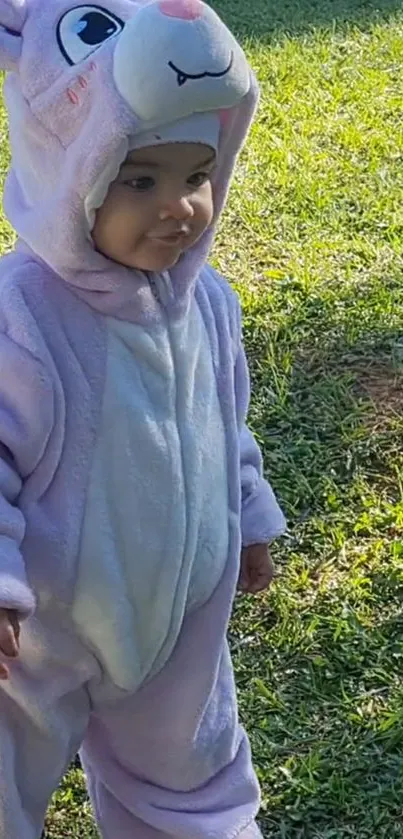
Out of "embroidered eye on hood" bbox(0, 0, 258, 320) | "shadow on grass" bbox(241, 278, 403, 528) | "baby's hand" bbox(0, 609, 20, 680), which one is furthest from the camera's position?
"shadow on grass" bbox(241, 278, 403, 528)

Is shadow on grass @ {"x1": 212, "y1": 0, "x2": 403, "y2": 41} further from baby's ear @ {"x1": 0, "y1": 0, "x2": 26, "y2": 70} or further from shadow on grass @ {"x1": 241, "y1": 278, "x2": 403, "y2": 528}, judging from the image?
baby's ear @ {"x1": 0, "y1": 0, "x2": 26, "y2": 70}

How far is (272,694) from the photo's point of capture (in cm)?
226

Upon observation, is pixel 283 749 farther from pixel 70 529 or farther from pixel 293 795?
pixel 70 529

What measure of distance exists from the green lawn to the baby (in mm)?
438

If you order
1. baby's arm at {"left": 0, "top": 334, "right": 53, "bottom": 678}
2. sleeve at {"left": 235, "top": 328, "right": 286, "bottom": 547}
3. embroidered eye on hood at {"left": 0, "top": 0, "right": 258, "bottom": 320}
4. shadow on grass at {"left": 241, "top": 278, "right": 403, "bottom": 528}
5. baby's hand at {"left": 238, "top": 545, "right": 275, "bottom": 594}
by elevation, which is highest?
embroidered eye on hood at {"left": 0, "top": 0, "right": 258, "bottom": 320}

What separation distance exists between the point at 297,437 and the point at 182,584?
1.32 m

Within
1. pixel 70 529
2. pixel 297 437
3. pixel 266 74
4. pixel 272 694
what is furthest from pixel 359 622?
pixel 266 74

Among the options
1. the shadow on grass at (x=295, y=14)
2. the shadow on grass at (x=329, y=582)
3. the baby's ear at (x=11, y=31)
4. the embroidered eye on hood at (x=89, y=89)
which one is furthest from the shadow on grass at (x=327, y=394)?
the shadow on grass at (x=295, y=14)

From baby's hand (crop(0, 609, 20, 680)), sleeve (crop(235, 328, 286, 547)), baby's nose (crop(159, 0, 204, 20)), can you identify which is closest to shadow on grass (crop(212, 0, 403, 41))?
sleeve (crop(235, 328, 286, 547))

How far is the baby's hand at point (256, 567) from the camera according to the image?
73.3 inches

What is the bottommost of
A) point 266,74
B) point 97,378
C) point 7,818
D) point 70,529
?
point 266,74

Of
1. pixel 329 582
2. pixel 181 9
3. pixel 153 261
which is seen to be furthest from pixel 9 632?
pixel 329 582

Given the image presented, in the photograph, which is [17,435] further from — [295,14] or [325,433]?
[295,14]

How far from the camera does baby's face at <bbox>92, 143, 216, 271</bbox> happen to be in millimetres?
1423
